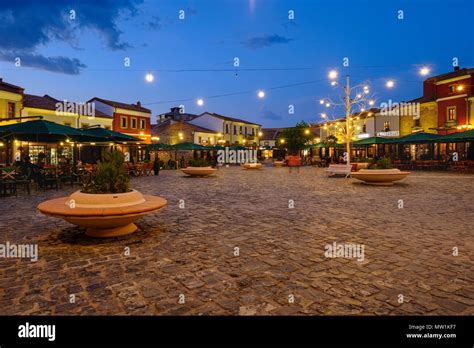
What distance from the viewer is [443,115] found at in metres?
32.5

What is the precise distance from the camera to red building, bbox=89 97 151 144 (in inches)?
1485

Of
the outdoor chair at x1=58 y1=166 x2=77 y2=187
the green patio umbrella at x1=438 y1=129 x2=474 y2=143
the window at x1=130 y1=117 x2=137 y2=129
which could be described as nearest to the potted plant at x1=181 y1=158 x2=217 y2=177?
the outdoor chair at x1=58 y1=166 x2=77 y2=187

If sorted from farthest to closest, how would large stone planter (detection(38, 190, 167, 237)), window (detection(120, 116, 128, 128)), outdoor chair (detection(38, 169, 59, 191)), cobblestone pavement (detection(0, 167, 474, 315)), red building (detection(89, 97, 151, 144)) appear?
window (detection(120, 116, 128, 128)), red building (detection(89, 97, 151, 144)), outdoor chair (detection(38, 169, 59, 191)), large stone planter (detection(38, 190, 167, 237)), cobblestone pavement (detection(0, 167, 474, 315))

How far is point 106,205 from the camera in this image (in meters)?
5.19

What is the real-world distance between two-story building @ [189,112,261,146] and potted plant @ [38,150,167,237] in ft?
155

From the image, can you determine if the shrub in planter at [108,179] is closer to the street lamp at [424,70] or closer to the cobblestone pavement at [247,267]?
the cobblestone pavement at [247,267]

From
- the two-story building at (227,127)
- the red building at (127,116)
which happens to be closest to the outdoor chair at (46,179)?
the red building at (127,116)

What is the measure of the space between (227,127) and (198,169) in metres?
39.1

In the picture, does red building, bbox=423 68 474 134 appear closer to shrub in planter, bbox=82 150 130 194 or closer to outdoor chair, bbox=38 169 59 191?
outdoor chair, bbox=38 169 59 191

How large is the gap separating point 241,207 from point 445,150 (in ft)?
110
